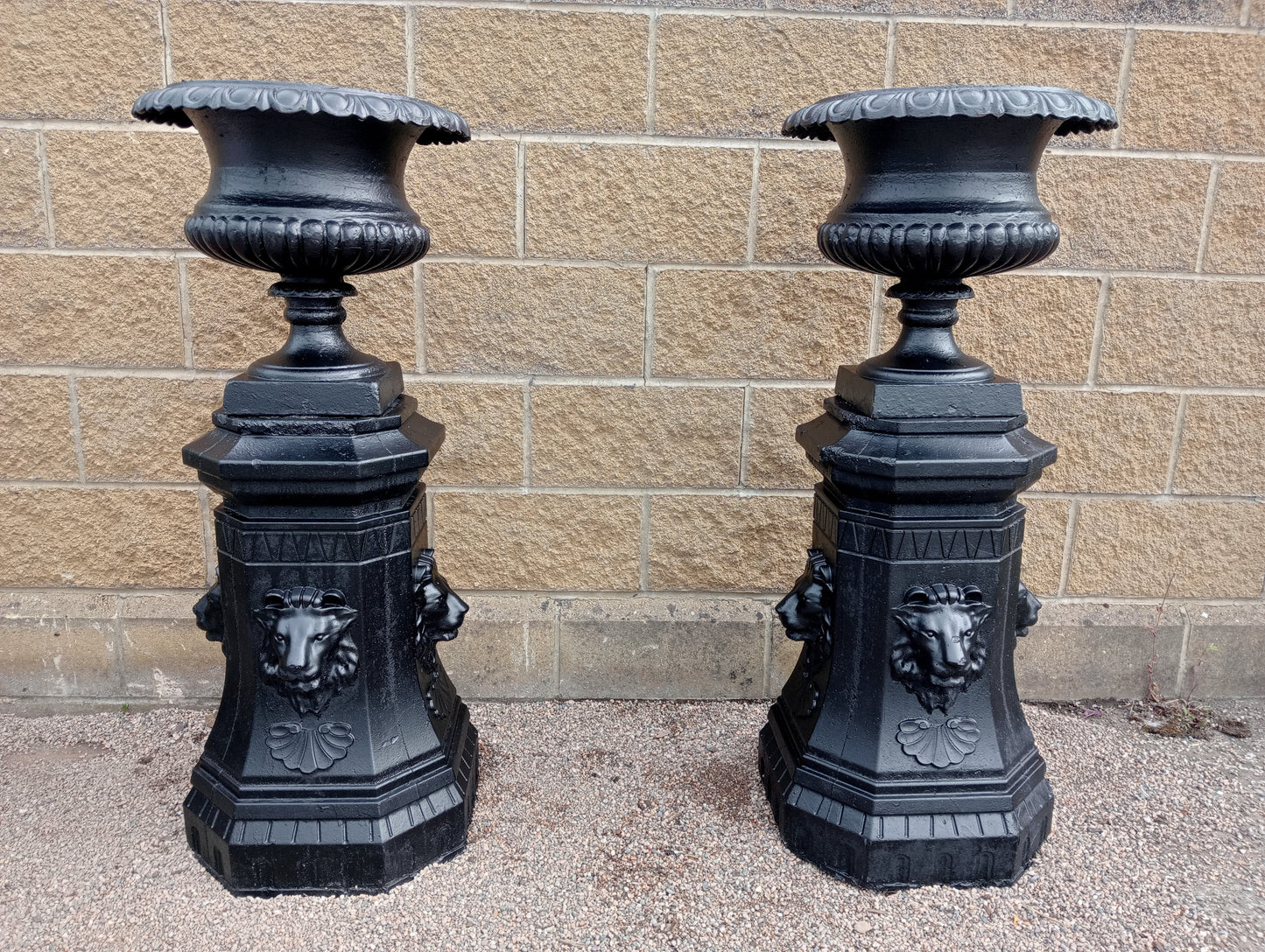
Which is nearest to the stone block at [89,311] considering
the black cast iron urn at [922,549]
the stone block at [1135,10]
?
the black cast iron urn at [922,549]

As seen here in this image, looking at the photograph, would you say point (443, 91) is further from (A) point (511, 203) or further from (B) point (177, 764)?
(B) point (177, 764)

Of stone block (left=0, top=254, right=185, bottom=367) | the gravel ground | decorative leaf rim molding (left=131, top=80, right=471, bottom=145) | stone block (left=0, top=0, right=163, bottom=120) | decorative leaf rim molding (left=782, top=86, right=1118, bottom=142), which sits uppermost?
stone block (left=0, top=0, right=163, bottom=120)

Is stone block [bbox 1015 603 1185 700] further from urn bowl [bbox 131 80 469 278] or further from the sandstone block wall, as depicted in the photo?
urn bowl [bbox 131 80 469 278]

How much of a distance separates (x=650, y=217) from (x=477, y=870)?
71.5 inches

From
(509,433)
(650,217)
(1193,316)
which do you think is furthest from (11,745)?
(1193,316)

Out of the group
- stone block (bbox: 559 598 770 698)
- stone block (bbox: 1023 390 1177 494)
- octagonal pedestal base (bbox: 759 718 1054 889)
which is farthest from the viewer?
stone block (bbox: 559 598 770 698)

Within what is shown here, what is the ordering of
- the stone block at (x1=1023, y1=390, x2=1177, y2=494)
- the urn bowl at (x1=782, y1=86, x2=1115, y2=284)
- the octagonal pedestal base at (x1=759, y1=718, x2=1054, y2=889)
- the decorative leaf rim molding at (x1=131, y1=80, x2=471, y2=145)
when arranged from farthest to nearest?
the stone block at (x1=1023, y1=390, x2=1177, y2=494)
the octagonal pedestal base at (x1=759, y1=718, x2=1054, y2=889)
the urn bowl at (x1=782, y1=86, x2=1115, y2=284)
the decorative leaf rim molding at (x1=131, y1=80, x2=471, y2=145)

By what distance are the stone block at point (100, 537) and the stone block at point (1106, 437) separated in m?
2.67

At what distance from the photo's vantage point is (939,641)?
1.96m

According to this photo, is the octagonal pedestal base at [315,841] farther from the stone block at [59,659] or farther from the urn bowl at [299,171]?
the urn bowl at [299,171]

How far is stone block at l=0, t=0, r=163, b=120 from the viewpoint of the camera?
7.91 ft

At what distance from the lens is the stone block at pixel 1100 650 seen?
2.88 meters

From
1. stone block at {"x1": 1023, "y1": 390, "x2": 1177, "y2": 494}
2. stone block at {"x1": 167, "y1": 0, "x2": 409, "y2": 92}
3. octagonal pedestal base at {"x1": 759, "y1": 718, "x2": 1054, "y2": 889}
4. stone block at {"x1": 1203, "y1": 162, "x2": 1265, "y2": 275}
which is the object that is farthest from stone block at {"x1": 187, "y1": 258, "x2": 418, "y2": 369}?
stone block at {"x1": 1203, "y1": 162, "x2": 1265, "y2": 275}

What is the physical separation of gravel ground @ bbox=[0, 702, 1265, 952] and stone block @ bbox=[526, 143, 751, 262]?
147 cm
